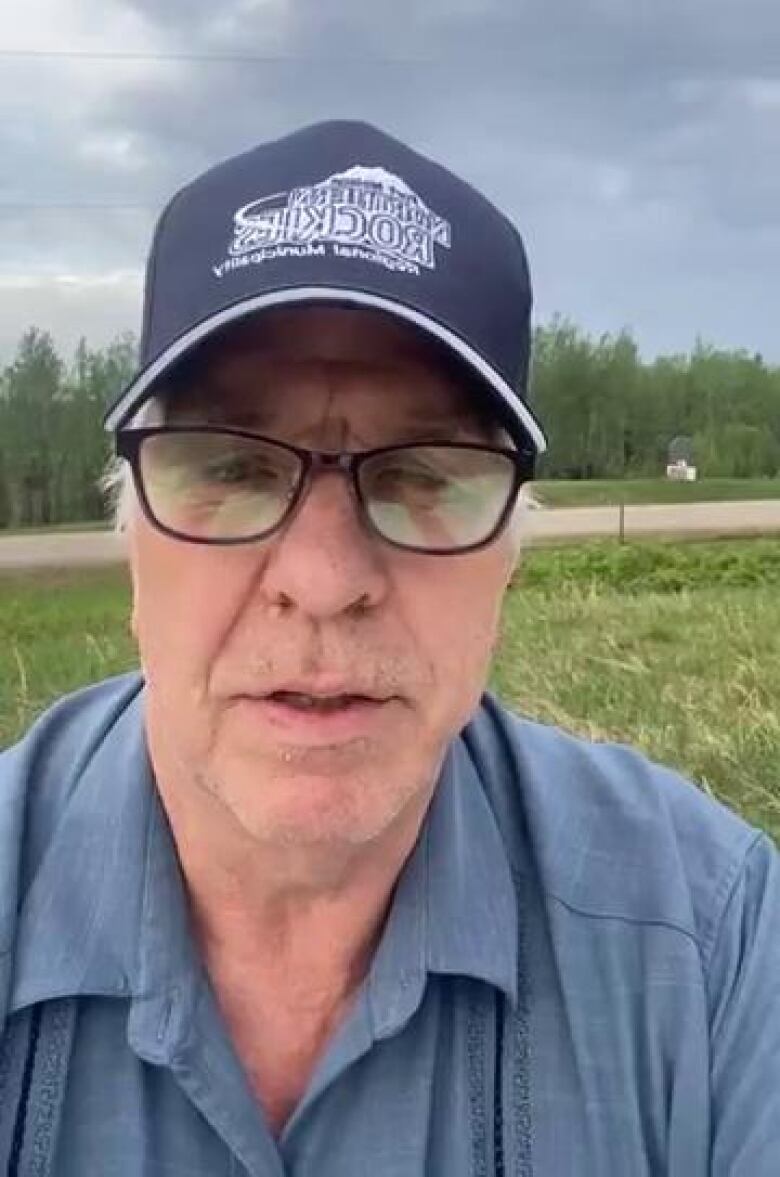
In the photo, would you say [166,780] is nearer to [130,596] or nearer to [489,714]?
[130,596]

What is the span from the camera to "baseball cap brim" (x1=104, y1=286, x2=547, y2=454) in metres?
1.11

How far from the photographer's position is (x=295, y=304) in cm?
111

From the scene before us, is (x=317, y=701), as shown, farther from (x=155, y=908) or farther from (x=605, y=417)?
(x=605, y=417)

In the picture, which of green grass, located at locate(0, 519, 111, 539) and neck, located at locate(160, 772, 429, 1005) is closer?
neck, located at locate(160, 772, 429, 1005)

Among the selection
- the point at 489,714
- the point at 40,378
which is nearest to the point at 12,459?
the point at 40,378

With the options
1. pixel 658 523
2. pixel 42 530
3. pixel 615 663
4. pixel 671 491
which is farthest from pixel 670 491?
pixel 615 663

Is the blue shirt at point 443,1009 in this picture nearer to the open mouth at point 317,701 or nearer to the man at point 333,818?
the man at point 333,818

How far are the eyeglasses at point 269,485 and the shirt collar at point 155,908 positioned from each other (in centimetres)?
25

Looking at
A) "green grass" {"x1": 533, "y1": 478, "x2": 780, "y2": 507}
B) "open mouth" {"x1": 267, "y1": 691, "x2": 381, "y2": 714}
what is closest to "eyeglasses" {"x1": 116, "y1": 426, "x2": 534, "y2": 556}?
"open mouth" {"x1": 267, "y1": 691, "x2": 381, "y2": 714}

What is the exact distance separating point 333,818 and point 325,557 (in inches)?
7.4

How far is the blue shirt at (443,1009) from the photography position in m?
1.15

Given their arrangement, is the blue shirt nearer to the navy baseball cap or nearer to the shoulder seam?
the shoulder seam

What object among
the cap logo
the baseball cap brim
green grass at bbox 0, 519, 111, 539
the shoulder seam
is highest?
the cap logo

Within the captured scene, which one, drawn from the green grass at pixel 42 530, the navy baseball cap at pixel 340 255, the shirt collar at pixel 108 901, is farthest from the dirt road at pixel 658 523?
the navy baseball cap at pixel 340 255
